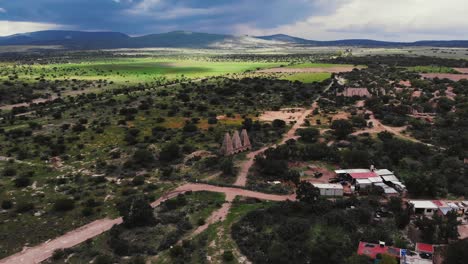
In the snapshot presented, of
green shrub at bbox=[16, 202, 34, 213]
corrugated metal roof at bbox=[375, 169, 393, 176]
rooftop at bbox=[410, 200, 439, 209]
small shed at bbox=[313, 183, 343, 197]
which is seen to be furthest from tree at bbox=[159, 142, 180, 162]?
rooftop at bbox=[410, 200, 439, 209]

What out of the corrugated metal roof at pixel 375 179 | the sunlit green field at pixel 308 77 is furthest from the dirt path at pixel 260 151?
the sunlit green field at pixel 308 77

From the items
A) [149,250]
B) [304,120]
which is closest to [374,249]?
[149,250]

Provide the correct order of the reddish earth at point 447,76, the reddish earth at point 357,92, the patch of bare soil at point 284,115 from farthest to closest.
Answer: the reddish earth at point 447,76 < the reddish earth at point 357,92 < the patch of bare soil at point 284,115

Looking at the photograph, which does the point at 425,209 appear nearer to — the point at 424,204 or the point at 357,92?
the point at 424,204

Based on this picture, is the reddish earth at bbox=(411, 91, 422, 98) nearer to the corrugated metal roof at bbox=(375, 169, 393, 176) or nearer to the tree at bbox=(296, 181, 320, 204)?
the corrugated metal roof at bbox=(375, 169, 393, 176)

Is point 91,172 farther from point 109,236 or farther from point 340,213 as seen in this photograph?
point 340,213

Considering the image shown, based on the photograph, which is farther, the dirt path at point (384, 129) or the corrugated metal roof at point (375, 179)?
the dirt path at point (384, 129)

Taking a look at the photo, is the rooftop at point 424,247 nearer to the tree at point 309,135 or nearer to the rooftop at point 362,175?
the rooftop at point 362,175
